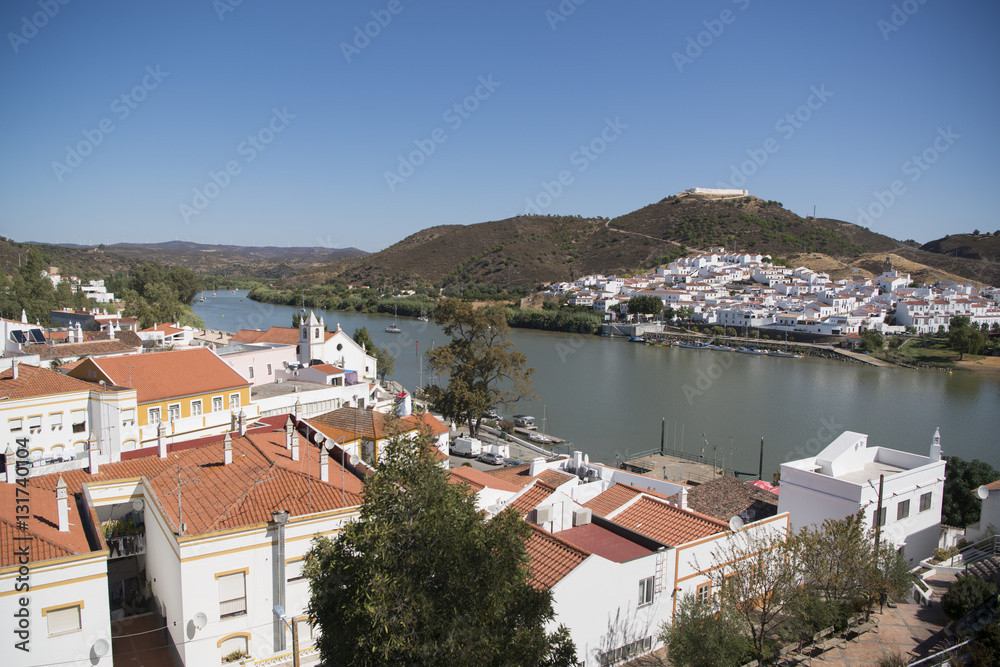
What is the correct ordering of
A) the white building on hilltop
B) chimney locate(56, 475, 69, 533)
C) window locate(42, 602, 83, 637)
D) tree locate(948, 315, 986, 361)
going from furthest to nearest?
tree locate(948, 315, 986, 361)
the white building on hilltop
chimney locate(56, 475, 69, 533)
window locate(42, 602, 83, 637)

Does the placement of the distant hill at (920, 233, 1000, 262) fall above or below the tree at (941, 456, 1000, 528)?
above

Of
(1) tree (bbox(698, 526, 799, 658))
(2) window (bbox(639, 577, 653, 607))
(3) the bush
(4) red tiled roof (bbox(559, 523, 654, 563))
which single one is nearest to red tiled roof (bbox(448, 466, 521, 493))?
(4) red tiled roof (bbox(559, 523, 654, 563))

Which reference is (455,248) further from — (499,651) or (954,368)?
(499,651)

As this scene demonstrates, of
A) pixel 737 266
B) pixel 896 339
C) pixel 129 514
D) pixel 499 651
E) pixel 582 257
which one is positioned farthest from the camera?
pixel 582 257

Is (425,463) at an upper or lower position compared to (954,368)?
upper

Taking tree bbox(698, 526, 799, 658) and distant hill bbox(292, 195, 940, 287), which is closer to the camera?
tree bbox(698, 526, 799, 658)

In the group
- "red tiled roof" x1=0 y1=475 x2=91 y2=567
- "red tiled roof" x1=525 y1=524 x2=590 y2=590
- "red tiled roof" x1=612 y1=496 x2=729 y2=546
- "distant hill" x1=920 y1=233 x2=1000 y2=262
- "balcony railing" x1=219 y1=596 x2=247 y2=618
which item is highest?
"distant hill" x1=920 y1=233 x2=1000 y2=262

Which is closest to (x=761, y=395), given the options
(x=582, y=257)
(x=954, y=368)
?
(x=954, y=368)

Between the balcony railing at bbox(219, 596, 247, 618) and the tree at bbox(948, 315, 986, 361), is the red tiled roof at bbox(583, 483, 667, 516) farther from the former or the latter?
the tree at bbox(948, 315, 986, 361)
